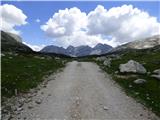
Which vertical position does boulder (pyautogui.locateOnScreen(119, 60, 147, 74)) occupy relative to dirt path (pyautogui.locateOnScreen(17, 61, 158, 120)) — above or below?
above

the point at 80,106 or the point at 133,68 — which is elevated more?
the point at 133,68

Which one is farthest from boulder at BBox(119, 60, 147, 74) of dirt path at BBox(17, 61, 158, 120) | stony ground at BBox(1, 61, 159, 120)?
dirt path at BBox(17, 61, 158, 120)

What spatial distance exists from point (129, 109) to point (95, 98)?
4.19 m

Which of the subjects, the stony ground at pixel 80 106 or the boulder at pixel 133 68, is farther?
the boulder at pixel 133 68

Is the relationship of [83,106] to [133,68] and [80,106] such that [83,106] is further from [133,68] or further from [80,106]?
[133,68]

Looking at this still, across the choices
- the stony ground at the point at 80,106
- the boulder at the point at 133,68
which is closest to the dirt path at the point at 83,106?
the stony ground at the point at 80,106

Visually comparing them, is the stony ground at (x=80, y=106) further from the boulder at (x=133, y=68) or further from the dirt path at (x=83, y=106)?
the boulder at (x=133, y=68)

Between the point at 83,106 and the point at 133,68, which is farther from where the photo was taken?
the point at 133,68

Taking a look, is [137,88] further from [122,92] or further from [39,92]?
[39,92]

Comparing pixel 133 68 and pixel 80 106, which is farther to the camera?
pixel 133 68

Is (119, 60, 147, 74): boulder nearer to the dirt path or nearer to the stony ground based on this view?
the stony ground

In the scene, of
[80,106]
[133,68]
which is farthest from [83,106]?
[133,68]

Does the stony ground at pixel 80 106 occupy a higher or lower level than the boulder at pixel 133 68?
lower

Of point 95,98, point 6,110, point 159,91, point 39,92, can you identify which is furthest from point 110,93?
point 6,110
